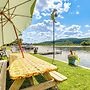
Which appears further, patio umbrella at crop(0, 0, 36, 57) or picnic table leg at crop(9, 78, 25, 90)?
patio umbrella at crop(0, 0, 36, 57)

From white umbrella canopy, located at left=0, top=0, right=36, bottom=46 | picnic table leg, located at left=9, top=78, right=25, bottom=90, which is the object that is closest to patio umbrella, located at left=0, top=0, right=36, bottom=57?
white umbrella canopy, located at left=0, top=0, right=36, bottom=46

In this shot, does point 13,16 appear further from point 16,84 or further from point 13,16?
point 16,84

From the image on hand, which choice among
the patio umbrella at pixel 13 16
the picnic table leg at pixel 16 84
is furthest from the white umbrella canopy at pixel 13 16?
the picnic table leg at pixel 16 84

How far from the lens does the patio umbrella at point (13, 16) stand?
8094 millimetres

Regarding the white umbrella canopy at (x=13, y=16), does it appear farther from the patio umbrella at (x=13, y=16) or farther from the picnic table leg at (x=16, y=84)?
the picnic table leg at (x=16, y=84)

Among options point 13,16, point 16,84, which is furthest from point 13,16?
point 16,84

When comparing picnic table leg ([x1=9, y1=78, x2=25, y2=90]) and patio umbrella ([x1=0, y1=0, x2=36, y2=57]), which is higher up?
patio umbrella ([x1=0, y1=0, x2=36, y2=57])

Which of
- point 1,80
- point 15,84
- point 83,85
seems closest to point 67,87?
point 83,85

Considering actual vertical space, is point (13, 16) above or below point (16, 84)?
above

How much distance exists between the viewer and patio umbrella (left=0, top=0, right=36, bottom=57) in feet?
26.6

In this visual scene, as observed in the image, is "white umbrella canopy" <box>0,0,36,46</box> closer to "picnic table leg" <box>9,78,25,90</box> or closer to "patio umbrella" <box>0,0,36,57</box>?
"patio umbrella" <box>0,0,36,57</box>

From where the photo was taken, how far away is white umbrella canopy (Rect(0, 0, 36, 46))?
319 inches

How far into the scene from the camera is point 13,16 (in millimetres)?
9141

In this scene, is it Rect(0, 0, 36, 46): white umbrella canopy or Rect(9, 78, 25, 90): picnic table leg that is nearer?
Rect(9, 78, 25, 90): picnic table leg
